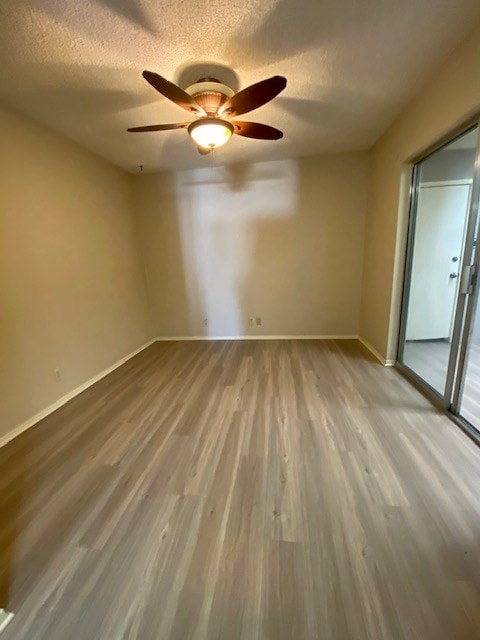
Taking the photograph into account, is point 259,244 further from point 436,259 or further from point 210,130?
point 436,259

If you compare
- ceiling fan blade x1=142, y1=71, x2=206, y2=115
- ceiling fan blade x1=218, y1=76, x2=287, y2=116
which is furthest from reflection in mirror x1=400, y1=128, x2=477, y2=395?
ceiling fan blade x1=142, y1=71, x2=206, y2=115

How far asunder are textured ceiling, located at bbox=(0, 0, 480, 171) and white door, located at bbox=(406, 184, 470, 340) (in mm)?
1049

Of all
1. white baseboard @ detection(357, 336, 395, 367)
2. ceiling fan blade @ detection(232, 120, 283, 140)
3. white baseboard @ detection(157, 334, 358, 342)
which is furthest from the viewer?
white baseboard @ detection(157, 334, 358, 342)

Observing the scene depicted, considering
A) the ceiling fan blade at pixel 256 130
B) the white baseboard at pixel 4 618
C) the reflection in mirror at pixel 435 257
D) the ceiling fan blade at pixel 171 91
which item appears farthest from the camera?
the reflection in mirror at pixel 435 257

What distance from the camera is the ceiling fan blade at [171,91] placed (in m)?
1.31

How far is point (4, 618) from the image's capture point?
3.02ft

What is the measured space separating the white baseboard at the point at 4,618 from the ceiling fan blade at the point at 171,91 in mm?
2335

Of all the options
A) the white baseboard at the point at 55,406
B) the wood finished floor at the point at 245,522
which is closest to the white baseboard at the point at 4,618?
the wood finished floor at the point at 245,522

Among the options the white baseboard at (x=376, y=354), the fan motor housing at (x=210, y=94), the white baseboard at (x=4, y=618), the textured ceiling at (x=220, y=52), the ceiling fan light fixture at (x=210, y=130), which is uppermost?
the textured ceiling at (x=220, y=52)

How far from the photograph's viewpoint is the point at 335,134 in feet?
9.01

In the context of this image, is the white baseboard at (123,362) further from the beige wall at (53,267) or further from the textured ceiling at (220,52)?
the textured ceiling at (220,52)

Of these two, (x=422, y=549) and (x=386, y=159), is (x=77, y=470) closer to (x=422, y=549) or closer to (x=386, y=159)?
(x=422, y=549)

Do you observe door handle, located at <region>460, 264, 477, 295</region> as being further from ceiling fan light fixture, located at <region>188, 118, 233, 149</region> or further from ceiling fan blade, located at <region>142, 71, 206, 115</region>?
ceiling fan blade, located at <region>142, 71, 206, 115</region>

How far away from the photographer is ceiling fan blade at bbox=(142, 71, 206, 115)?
1309mm
